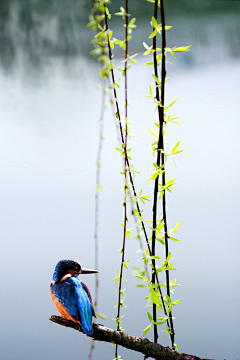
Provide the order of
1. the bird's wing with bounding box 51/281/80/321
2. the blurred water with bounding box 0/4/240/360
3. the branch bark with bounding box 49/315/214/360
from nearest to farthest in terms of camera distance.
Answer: the branch bark with bounding box 49/315/214/360
the bird's wing with bounding box 51/281/80/321
the blurred water with bounding box 0/4/240/360

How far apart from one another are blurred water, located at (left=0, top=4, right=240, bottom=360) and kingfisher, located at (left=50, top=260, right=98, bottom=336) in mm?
522

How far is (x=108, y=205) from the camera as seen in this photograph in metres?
1.29

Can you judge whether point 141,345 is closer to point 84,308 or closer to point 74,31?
point 84,308

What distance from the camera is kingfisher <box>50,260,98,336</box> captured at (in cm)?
57

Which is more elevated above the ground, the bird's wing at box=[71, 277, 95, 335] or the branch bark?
the bird's wing at box=[71, 277, 95, 335]

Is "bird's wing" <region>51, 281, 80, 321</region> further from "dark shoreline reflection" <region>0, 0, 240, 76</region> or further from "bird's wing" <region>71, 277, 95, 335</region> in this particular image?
"dark shoreline reflection" <region>0, 0, 240, 76</region>

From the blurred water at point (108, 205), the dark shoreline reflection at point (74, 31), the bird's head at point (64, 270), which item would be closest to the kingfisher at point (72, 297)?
the bird's head at point (64, 270)

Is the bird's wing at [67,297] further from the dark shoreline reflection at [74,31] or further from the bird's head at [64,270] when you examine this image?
the dark shoreline reflection at [74,31]

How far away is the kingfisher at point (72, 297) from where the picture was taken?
0.57m

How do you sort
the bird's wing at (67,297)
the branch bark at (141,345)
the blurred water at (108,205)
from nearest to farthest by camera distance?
the branch bark at (141,345) → the bird's wing at (67,297) → the blurred water at (108,205)

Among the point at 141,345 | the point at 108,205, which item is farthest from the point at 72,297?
the point at 108,205

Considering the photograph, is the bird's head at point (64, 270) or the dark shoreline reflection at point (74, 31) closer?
the bird's head at point (64, 270)

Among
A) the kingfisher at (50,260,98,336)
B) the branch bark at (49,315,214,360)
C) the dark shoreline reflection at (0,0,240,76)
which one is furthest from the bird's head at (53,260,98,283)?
the dark shoreline reflection at (0,0,240,76)

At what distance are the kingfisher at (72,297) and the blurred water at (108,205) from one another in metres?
0.52
